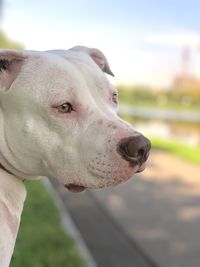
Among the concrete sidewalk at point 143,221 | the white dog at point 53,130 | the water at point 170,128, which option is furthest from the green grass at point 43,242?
the water at point 170,128

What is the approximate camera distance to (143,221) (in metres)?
7.16

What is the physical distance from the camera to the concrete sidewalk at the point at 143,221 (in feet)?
18.3

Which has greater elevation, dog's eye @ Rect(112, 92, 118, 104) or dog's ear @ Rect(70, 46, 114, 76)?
dog's ear @ Rect(70, 46, 114, 76)

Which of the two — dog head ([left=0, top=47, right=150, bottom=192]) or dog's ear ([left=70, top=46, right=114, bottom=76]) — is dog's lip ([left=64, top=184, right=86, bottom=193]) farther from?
dog's ear ([left=70, top=46, right=114, bottom=76])

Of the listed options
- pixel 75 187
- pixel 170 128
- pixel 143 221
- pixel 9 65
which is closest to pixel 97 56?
pixel 9 65

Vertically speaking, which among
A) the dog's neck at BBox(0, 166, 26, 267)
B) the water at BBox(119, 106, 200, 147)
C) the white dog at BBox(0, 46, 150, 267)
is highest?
the white dog at BBox(0, 46, 150, 267)

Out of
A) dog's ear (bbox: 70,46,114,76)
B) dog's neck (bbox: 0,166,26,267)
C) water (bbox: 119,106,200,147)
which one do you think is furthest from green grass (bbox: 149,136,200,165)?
dog's neck (bbox: 0,166,26,267)

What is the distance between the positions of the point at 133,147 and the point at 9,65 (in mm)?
638

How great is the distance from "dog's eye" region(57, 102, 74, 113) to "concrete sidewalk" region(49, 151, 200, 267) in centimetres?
329

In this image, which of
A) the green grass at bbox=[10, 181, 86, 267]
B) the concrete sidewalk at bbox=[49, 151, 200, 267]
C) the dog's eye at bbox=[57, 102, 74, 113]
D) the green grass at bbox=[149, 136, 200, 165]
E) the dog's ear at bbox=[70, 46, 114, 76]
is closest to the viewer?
the dog's eye at bbox=[57, 102, 74, 113]

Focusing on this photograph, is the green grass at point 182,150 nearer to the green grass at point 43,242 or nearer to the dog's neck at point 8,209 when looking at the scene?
the green grass at point 43,242

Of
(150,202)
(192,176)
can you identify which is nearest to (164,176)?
(192,176)

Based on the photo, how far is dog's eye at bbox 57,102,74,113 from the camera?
218cm

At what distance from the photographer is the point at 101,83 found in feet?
7.57
